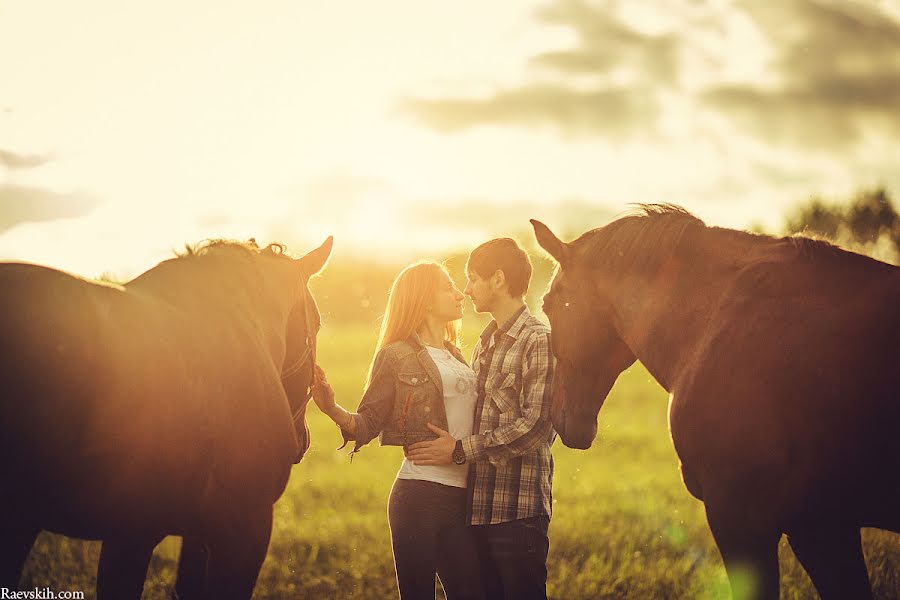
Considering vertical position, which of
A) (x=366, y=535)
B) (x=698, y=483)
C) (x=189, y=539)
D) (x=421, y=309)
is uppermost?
(x=421, y=309)

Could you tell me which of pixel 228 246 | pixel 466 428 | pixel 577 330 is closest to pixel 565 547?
pixel 466 428

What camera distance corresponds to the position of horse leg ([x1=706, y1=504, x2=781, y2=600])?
3.64 metres

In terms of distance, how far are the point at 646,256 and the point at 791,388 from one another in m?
1.08

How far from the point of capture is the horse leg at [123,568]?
3.35 meters

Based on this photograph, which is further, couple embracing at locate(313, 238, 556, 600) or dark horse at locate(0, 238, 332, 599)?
couple embracing at locate(313, 238, 556, 600)

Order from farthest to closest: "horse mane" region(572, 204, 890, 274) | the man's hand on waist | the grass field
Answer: the grass field < the man's hand on waist < "horse mane" region(572, 204, 890, 274)

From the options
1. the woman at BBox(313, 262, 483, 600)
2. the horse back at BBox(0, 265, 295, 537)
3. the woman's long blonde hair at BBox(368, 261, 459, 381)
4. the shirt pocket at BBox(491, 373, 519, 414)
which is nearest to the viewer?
the horse back at BBox(0, 265, 295, 537)

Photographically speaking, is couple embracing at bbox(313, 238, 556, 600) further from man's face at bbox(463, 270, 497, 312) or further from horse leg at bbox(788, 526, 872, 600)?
horse leg at bbox(788, 526, 872, 600)

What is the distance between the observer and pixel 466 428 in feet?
14.5

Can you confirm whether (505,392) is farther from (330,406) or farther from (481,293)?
(330,406)

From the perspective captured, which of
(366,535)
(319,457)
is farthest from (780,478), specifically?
(319,457)

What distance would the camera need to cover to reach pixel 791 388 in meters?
3.53

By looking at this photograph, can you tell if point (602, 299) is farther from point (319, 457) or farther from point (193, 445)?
point (319, 457)

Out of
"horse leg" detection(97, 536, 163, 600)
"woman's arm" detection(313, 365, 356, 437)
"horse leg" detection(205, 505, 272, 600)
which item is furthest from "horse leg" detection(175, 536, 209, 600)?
"woman's arm" detection(313, 365, 356, 437)
